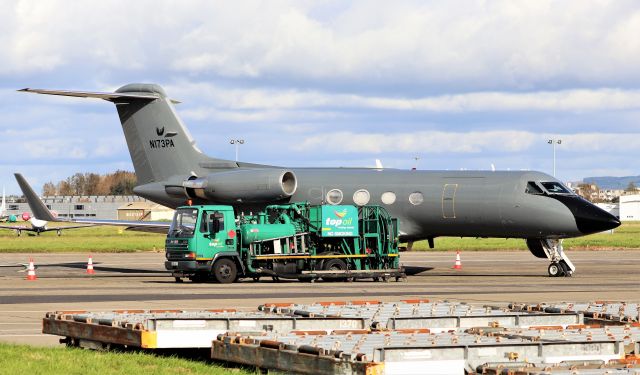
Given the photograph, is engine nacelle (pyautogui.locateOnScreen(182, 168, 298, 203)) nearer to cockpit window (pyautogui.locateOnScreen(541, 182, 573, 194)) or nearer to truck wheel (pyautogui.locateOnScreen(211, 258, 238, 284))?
truck wheel (pyautogui.locateOnScreen(211, 258, 238, 284))

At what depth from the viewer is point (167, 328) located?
13516mm

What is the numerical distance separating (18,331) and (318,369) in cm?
798

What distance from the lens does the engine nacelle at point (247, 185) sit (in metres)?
36.6

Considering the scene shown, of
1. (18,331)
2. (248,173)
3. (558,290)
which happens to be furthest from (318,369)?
(248,173)

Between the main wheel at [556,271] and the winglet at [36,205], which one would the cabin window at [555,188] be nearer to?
the main wheel at [556,271]

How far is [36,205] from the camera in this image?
42.5m

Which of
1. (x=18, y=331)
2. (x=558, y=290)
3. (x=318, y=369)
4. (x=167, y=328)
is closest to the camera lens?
(x=318, y=369)

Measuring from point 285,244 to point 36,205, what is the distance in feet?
46.0

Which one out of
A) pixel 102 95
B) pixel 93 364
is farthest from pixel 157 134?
pixel 93 364

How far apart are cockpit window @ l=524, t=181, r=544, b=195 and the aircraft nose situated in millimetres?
934

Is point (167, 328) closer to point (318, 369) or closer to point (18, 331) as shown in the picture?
A: point (318, 369)

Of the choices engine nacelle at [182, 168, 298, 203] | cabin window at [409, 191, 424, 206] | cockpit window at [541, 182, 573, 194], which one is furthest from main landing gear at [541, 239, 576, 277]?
engine nacelle at [182, 168, 298, 203]

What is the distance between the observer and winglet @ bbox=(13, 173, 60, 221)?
4159 cm

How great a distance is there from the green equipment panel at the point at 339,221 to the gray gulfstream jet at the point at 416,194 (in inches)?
132
